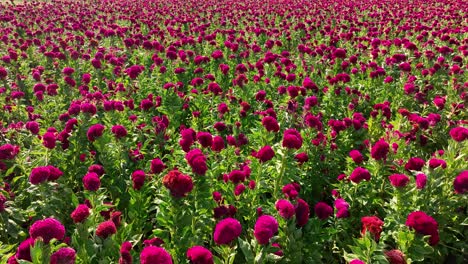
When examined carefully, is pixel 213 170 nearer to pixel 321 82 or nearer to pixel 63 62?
pixel 321 82

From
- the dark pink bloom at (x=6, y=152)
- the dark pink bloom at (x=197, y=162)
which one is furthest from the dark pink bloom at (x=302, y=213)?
the dark pink bloom at (x=6, y=152)

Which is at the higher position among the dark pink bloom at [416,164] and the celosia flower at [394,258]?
the celosia flower at [394,258]

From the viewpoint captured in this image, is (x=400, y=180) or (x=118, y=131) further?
(x=118, y=131)

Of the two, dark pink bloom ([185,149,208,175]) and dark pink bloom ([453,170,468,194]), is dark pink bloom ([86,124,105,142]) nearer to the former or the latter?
dark pink bloom ([185,149,208,175])

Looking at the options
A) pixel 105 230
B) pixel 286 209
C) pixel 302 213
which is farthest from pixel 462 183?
pixel 105 230

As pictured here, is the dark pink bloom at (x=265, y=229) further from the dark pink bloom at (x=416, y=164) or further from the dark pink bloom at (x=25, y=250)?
the dark pink bloom at (x=416, y=164)

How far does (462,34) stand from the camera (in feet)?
42.9

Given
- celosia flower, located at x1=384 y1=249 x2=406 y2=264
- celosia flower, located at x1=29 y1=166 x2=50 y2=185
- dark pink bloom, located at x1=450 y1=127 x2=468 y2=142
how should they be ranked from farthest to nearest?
dark pink bloom, located at x1=450 y1=127 x2=468 y2=142 → celosia flower, located at x1=29 y1=166 x2=50 y2=185 → celosia flower, located at x1=384 y1=249 x2=406 y2=264

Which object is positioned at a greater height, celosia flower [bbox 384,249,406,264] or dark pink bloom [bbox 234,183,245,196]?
celosia flower [bbox 384,249,406,264]

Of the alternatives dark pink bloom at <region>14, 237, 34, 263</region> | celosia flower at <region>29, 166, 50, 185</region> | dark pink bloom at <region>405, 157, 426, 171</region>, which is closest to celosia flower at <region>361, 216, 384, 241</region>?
dark pink bloom at <region>405, 157, 426, 171</region>

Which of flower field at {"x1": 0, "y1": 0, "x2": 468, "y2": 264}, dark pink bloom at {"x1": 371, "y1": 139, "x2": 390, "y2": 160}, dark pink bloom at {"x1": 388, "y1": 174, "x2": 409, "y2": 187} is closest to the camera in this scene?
flower field at {"x1": 0, "y1": 0, "x2": 468, "y2": 264}

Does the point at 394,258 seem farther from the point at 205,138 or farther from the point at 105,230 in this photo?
the point at 105,230

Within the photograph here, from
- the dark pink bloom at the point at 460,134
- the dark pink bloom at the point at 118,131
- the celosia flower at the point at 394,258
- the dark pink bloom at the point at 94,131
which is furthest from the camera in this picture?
the dark pink bloom at the point at 118,131

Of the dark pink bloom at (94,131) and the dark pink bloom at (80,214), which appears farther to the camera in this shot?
the dark pink bloom at (94,131)
